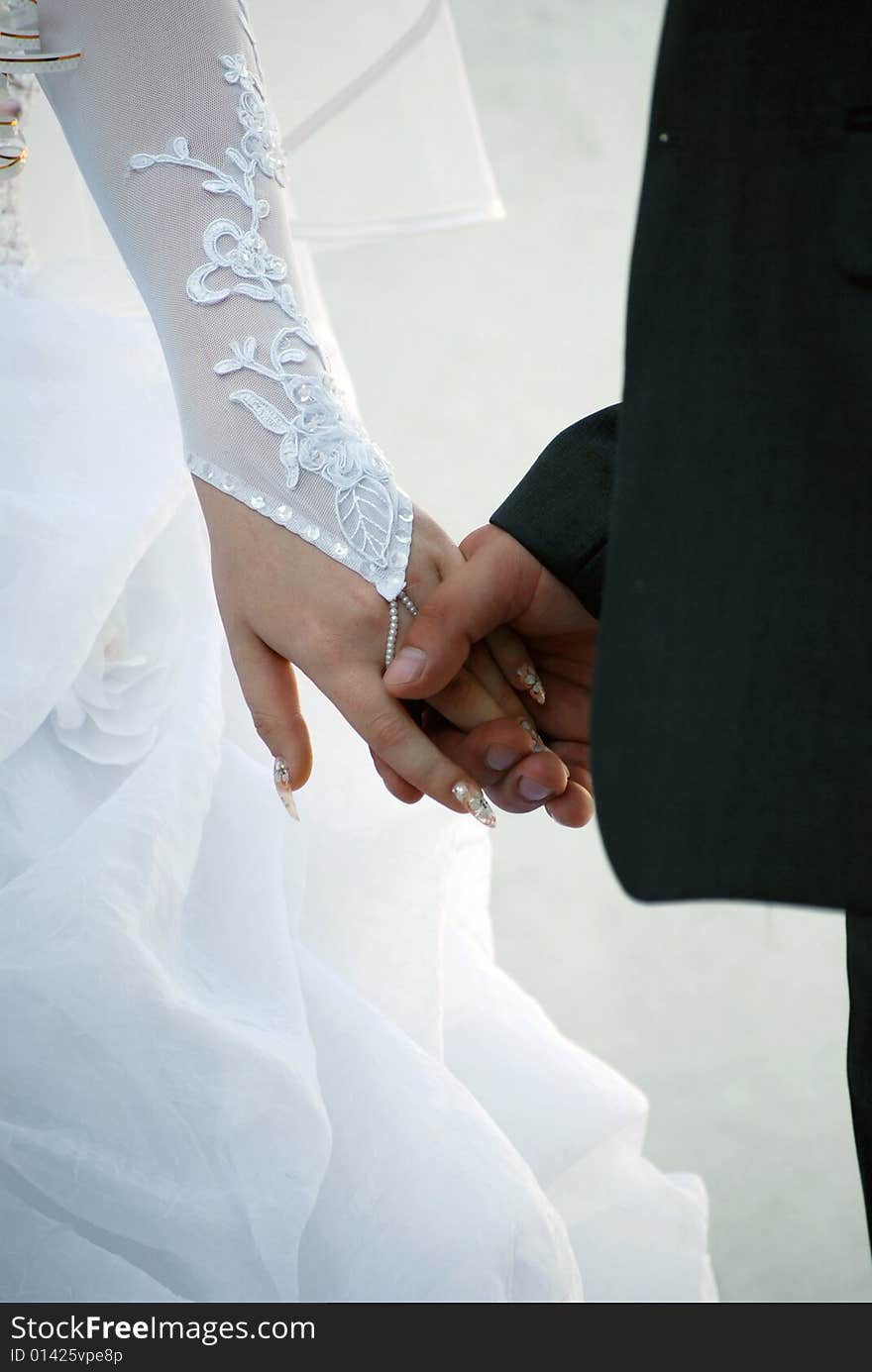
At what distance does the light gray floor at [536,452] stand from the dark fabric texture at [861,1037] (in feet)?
2.73

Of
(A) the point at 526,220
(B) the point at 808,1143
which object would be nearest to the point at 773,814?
(B) the point at 808,1143

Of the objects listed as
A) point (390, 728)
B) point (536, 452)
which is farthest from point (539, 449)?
point (390, 728)

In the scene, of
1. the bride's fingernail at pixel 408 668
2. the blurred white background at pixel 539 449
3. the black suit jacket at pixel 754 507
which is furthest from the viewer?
the blurred white background at pixel 539 449

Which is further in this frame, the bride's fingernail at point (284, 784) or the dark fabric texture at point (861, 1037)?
the bride's fingernail at point (284, 784)

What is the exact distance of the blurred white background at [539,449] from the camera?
4.47ft

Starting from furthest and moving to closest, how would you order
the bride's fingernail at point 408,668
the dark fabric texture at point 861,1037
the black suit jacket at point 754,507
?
1. the bride's fingernail at point 408,668
2. the dark fabric texture at point 861,1037
3. the black suit jacket at point 754,507

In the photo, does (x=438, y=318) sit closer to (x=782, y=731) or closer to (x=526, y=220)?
(x=526, y=220)

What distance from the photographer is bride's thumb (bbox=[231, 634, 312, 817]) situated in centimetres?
72

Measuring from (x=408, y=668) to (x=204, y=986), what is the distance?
0.21 metres

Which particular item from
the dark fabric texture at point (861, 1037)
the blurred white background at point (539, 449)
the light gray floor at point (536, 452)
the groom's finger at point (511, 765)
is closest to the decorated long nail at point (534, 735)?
the groom's finger at point (511, 765)

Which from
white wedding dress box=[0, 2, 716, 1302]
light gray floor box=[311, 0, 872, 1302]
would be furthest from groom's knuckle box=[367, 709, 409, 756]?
light gray floor box=[311, 0, 872, 1302]

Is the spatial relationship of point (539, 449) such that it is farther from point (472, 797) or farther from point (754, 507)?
point (754, 507)

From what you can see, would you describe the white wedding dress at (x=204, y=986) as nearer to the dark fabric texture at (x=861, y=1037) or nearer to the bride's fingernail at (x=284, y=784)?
the bride's fingernail at (x=284, y=784)

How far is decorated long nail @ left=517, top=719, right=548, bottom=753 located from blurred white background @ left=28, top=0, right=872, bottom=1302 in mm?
608
